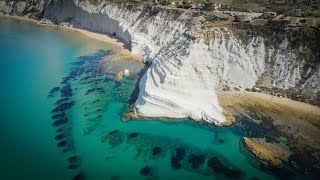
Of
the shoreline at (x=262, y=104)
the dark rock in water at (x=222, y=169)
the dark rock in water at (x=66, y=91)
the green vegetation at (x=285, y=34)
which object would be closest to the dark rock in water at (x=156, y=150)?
the dark rock in water at (x=222, y=169)

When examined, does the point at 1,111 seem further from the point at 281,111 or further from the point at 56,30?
the point at 56,30

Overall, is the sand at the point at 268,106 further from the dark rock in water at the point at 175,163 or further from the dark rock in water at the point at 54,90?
the dark rock in water at the point at 54,90

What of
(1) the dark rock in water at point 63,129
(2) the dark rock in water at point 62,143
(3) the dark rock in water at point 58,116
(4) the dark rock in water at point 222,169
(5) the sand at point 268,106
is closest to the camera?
(4) the dark rock in water at point 222,169

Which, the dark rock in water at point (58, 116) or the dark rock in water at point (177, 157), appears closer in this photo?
the dark rock in water at point (177, 157)

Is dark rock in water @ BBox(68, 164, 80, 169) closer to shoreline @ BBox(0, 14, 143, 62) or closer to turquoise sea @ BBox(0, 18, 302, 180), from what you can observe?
turquoise sea @ BBox(0, 18, 302, 180)

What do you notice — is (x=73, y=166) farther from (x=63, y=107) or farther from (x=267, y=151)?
(x=267, y=151)

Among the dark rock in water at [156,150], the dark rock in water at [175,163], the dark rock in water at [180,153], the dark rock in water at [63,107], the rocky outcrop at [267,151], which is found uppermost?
the rocky outcrop at [267,151]

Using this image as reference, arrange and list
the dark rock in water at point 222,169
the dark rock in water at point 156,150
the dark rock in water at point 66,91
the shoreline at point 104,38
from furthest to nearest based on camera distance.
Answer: the shoreline at point 104,38
the dark rock in water at point 66,91
the dark rock in water at point 156,150
the dark rock in water at point 222,169
